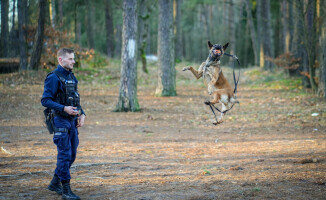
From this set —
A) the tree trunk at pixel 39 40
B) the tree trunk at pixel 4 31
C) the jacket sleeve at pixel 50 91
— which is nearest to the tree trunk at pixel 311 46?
the jacket sleeve at pixel 50 91

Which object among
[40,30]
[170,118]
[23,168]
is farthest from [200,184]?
[40,30]

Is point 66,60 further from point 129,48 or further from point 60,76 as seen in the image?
point 129,48

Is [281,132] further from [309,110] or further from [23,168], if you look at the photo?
[23,168]

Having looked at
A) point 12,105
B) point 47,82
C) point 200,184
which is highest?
point 47,82

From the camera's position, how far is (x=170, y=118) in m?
14.6

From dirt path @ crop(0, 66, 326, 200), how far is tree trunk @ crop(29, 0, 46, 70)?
4.08 metres

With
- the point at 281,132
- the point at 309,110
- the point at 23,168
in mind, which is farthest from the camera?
the point at 309,110

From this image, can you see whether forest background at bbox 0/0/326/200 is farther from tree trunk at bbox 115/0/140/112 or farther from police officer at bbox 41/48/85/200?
police officer at bbox 41/48/85/200

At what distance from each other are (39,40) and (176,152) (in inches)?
592

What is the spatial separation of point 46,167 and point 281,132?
770 cm

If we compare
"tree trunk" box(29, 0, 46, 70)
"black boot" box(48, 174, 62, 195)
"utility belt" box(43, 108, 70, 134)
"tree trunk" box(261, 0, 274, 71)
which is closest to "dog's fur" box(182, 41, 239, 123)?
"utility belt" box(43, 108, 70, 134)

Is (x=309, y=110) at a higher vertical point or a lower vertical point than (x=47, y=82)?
lower

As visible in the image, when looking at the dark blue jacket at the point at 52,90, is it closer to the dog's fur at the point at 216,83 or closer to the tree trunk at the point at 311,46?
the dog's fur at the point at 216,83

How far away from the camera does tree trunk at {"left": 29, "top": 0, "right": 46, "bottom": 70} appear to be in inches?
816
